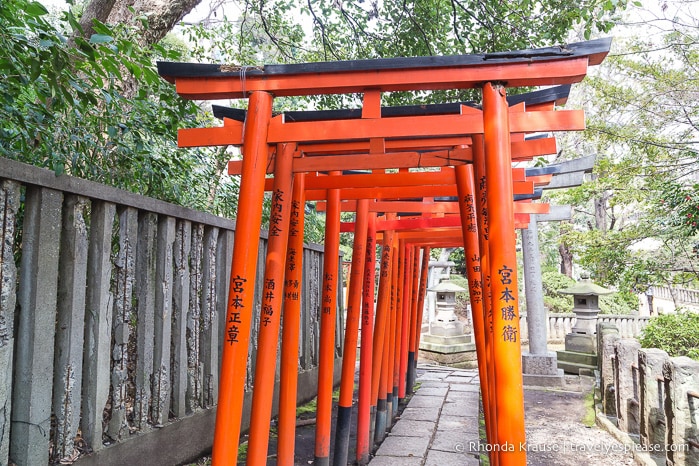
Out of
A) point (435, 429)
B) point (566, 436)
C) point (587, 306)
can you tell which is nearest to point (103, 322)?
point (435, 429)

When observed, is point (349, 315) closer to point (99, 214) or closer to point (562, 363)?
point (99, 214)

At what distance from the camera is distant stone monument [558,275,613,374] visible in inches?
431

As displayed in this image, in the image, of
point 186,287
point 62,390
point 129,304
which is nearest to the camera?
point 62,390

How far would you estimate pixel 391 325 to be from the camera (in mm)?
6574

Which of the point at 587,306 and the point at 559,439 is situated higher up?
the point at 587,306

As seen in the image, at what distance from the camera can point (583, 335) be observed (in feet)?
36.8

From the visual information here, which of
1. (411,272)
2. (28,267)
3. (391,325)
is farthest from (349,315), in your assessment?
(411,272)

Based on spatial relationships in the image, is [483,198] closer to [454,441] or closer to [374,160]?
[374,160]

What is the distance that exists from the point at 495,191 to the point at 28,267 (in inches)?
103

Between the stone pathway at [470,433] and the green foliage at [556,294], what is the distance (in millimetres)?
12076

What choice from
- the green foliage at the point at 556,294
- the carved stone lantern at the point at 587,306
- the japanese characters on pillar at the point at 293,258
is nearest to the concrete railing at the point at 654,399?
the japanese characters on pillar at the point at 293,258

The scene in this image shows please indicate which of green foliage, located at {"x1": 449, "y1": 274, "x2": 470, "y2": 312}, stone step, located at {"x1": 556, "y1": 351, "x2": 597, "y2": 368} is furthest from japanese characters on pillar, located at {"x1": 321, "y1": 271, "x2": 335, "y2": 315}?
green foliage, located at {"x1": 449, "y1": 274, "x2": 470, "y2": 312}

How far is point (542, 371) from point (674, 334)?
2.41 m

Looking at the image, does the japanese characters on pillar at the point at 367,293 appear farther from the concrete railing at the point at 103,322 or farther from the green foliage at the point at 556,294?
the green foliage at the point at 556,294
